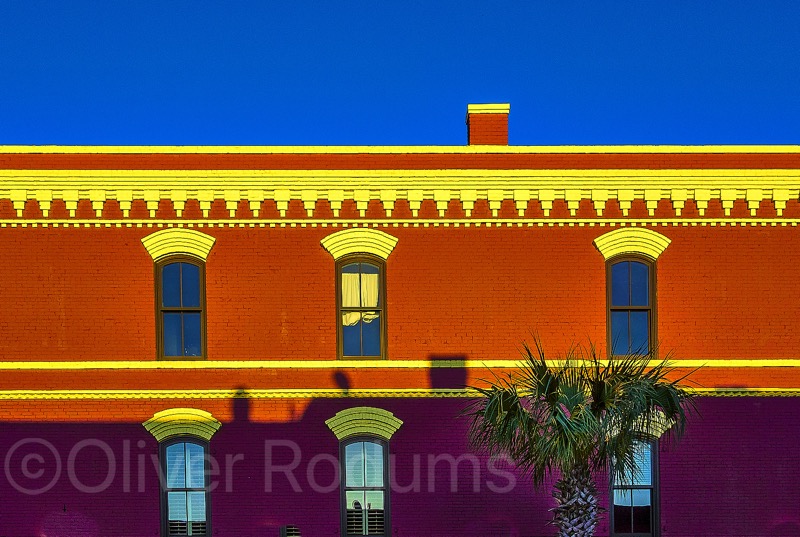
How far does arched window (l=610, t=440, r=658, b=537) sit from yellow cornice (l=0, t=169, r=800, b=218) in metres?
4.53

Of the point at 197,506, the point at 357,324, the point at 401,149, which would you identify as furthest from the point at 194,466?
the point at 401,149

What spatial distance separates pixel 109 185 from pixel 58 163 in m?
1.05

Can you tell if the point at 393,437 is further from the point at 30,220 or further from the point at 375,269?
the point at 30,220

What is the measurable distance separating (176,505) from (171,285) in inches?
154

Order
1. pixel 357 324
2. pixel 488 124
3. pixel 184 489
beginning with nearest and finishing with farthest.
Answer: pixel 184 489, pixel 357 324, pixel 488 124

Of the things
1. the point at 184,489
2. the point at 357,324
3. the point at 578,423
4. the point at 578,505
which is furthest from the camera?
the point at 357,324

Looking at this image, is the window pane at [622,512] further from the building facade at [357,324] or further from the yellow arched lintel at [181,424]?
the yellow arched lintel at [181,424]

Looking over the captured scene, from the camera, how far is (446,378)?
10508 millimetres

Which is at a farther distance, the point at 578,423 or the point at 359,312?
the point at 359,312

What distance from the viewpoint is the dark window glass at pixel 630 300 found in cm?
1073

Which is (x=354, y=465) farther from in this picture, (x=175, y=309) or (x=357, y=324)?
(x=175, y=309)

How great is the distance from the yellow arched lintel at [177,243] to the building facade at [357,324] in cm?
5

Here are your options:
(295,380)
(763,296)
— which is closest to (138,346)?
(295,380)

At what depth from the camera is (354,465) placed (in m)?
10.6
